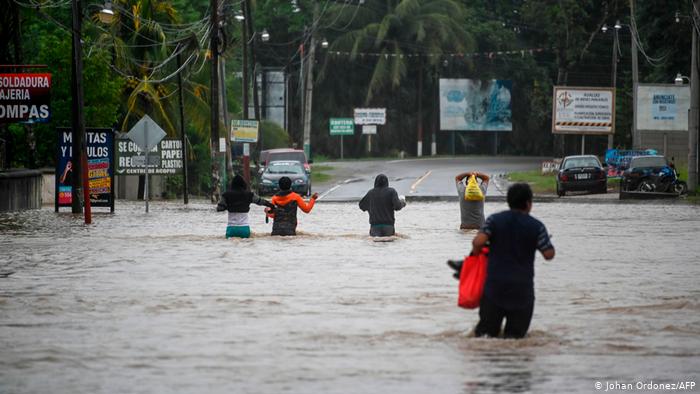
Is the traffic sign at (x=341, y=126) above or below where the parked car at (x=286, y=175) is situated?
above

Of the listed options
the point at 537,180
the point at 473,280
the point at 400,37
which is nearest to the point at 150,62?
the point at 537,180

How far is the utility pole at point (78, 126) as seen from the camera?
3308 cm

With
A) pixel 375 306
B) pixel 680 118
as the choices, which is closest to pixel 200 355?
pixel 375 306

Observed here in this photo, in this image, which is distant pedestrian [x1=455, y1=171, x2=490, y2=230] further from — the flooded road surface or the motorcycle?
the motorcycle

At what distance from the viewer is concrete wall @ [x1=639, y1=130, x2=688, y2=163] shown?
66769mm

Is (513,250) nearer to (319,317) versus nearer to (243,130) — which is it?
(319,317)

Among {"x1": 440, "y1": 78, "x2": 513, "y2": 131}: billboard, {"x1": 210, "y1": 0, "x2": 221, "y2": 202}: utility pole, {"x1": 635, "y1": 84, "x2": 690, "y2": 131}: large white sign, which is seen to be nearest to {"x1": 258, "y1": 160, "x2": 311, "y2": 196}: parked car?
{"x1": 210, "y1": 0, "x2": 221, "y2": 202}: utility pole

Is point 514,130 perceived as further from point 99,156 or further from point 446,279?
point 446,279

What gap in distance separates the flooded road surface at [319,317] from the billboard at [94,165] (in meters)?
9.47

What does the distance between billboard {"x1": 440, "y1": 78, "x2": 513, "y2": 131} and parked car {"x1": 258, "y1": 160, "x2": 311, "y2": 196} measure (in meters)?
40.9

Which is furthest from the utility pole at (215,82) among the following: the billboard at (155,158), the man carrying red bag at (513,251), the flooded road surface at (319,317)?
the man carrying red bag at (513,251)

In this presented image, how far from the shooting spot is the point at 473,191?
26.7m

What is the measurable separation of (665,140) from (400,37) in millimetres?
29722

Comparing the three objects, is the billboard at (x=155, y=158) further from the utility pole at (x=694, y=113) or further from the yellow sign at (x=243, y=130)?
the utility pole at (x=694, y=113)
